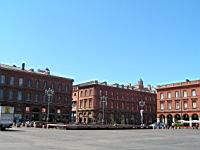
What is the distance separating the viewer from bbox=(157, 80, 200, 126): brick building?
99.9 metres

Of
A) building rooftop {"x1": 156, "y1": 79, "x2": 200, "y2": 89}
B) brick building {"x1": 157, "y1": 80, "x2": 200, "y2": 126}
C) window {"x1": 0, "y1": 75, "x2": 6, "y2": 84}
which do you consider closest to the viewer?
window {"x1": 0, "y1": 75, "x2": 6, "y2": 84}

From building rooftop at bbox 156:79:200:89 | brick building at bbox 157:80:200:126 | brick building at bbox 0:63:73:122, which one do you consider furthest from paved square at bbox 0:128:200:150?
building rooftop at bbox 156:79:200:89

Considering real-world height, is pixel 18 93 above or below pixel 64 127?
above

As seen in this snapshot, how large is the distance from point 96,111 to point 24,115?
28.3 m

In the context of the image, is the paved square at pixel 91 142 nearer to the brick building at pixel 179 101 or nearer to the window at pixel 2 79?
the window at pixel 2 79

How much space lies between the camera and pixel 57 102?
102m

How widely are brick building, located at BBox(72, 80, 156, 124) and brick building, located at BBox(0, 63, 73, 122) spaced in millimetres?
13132

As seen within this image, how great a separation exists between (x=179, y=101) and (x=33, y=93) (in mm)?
45268

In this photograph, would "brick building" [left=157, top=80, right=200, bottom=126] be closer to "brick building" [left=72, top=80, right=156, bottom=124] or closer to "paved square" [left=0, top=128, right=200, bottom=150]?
"brick building" [left=72, top=80, right=156, bottom=124]

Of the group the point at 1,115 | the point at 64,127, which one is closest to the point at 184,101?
the point at 64,127

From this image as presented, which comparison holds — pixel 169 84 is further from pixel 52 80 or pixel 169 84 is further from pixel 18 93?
pixel 18 93

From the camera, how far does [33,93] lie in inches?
3848

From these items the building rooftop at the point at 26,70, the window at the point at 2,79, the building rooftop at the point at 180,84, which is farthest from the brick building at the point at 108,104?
the window at the point at 2,79

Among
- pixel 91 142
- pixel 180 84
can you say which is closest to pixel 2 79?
pixel 180 84
